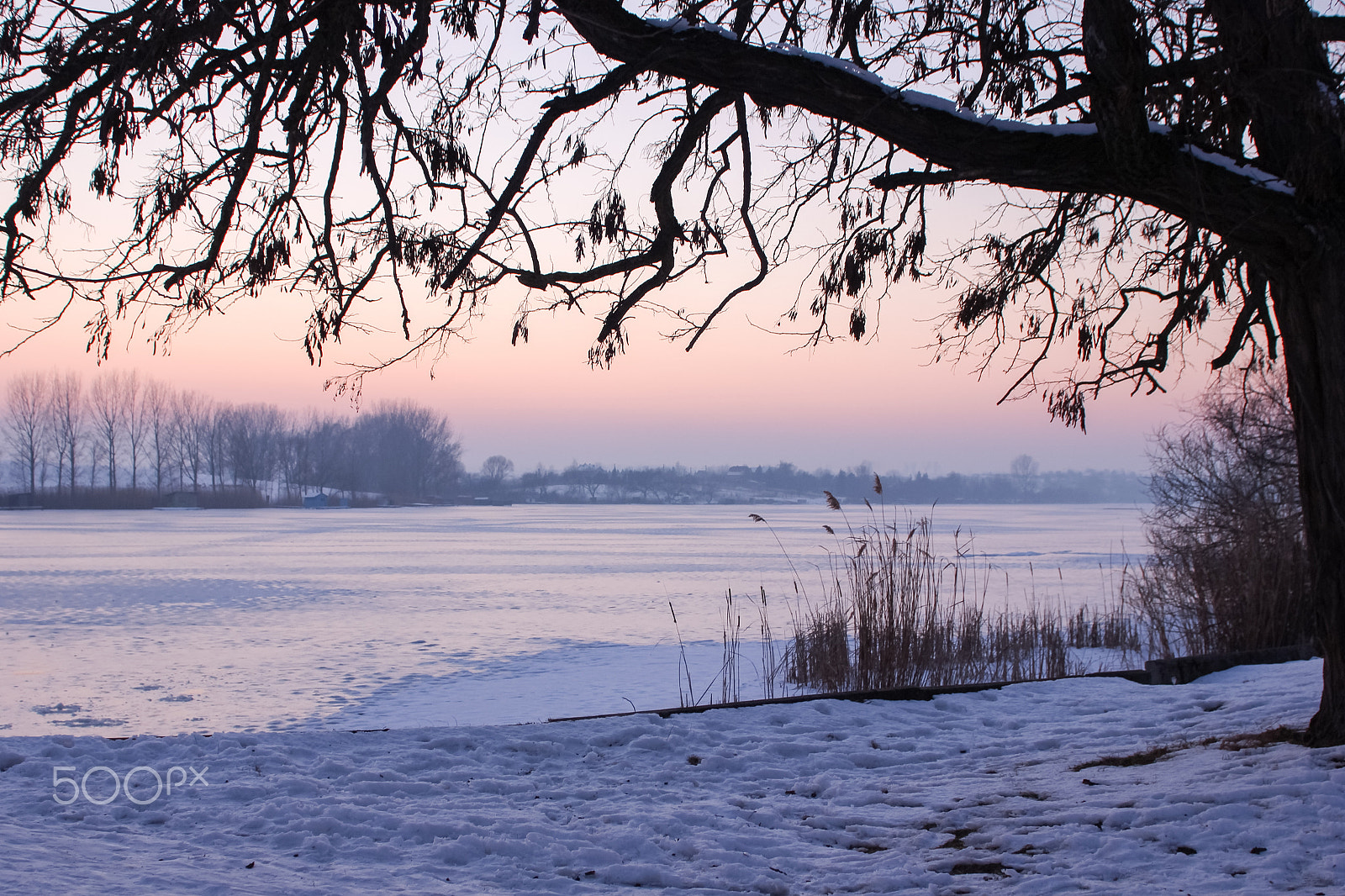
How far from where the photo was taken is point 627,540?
24969 mm

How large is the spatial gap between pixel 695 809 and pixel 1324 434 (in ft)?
7.33

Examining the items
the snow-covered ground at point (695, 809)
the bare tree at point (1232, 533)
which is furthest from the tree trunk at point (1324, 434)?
the bare tree at point (1232, 533)

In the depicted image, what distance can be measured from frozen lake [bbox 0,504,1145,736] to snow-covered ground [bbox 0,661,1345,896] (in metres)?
2.18

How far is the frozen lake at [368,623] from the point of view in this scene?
616 centimetres

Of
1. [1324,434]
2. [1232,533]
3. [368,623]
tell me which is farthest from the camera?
[368,623]

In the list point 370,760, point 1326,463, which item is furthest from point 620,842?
point 1326,463

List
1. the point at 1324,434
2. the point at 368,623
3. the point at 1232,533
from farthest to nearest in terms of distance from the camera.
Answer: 1. the point at 368,623
2. the point at 1232,533
3. the point at 1324,434

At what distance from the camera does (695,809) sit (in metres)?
3.07

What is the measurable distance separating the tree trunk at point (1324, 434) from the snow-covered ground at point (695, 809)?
1.00 feet

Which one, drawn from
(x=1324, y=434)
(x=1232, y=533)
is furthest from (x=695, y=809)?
(x=1232, y=533)

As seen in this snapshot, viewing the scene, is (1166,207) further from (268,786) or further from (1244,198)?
(268,786)

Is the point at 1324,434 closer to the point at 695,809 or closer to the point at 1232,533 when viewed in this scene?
the point at 695,809

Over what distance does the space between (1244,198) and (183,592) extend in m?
12.2

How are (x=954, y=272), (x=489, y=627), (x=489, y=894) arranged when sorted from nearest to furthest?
(x=489, y=894), (x=954, y=272), (x=489, y=627)
